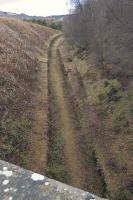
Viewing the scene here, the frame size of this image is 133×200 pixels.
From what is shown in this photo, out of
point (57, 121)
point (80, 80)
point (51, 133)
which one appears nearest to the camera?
point (51, 133)

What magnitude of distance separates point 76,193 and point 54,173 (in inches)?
592

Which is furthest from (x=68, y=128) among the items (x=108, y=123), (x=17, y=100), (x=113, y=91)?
(x=113, y=91)

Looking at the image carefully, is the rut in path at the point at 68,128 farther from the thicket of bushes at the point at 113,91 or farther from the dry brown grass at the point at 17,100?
the dry brown grass at the point at 17,100

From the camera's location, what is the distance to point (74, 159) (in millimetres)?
22281

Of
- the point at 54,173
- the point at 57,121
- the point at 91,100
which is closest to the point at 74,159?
the point at 54,173

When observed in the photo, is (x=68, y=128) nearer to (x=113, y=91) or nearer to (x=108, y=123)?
(x=108, y=123)

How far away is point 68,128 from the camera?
1067 inches

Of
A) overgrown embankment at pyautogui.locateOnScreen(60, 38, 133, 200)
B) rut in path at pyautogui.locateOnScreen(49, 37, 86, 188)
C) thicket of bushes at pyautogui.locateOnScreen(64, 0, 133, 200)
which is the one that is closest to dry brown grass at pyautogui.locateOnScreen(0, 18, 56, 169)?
rut in path at pyautogui.locateOnScreen(49, 37, 86, 188)

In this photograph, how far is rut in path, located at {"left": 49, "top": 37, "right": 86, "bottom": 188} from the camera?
20.7 m

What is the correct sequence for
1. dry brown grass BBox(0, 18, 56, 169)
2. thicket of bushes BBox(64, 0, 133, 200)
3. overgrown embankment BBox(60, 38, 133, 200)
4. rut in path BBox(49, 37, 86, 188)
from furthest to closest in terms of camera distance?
dry brown grass BBox(0, 18, 56, 169) → rut in path BBox(49, 37, 86, 188) → thicket of bushes BBox(64, 0, 133, 200) → overgrown embankment BBox(60, 38, 133, 200)

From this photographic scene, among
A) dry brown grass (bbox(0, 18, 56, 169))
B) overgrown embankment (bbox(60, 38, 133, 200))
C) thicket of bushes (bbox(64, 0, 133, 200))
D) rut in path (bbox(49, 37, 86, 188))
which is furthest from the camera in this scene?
dry brown grass (bbox(0, 18, 56, 169))

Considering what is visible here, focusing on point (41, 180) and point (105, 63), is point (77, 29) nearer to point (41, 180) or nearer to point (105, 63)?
point (105, 63)

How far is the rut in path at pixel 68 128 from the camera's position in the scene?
20680 mm

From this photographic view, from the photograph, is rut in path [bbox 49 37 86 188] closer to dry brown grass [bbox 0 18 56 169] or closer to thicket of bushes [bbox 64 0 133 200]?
thicket of bushes [bbox 64 0 133 200]
